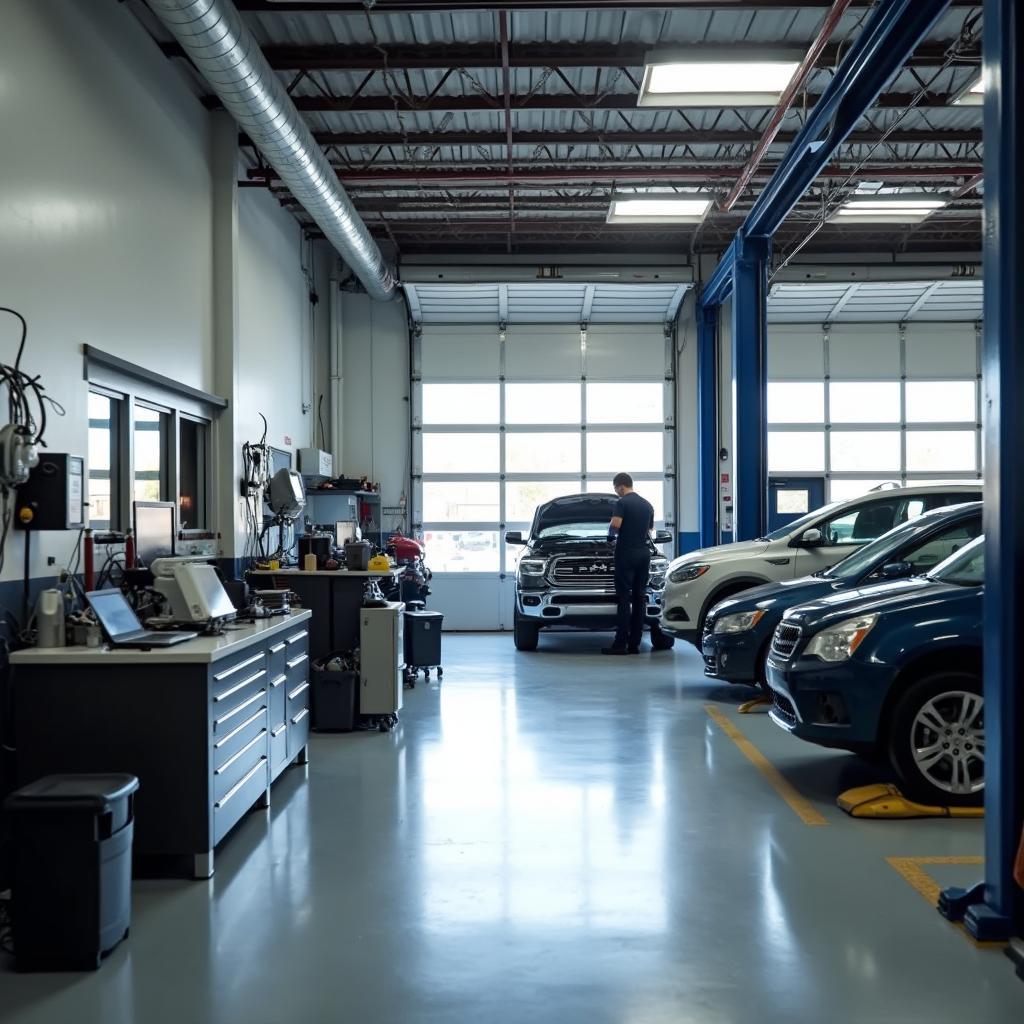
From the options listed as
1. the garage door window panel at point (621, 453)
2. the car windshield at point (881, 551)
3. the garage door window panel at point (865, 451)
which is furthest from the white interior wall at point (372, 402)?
the car windshield at point (881, 551)

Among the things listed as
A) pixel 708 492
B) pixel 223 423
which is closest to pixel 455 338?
pixel 708 492

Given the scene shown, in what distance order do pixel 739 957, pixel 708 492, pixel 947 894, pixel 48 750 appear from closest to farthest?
pixel 739 957
pixel 947 894
pixel 48 750
pixel 708 492

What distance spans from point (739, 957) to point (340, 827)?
222cm

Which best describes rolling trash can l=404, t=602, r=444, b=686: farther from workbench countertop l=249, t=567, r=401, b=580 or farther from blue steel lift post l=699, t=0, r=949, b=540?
blue steel lift post l=699, t=0, r=949, b=540

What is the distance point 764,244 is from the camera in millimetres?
11039

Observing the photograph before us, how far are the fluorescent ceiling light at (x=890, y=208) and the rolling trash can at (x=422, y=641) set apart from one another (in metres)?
6.45

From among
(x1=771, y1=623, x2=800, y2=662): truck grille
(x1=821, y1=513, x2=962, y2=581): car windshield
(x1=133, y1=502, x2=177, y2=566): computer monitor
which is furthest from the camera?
(x1=821, y1=513, x2=962, y2=581): car windshield

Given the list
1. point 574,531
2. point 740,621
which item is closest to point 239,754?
point 740,621

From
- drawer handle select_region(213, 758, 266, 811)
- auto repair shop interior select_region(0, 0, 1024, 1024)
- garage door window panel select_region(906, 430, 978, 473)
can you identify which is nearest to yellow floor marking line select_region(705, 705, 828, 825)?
auto repair shop interior select_region(0, 0, 1024, 1024)

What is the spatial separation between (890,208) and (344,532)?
6.92 meters

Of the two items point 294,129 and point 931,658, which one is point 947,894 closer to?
point 931,658

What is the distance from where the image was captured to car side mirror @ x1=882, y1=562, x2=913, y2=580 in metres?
6.71

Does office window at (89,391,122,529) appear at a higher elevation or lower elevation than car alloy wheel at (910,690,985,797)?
higher

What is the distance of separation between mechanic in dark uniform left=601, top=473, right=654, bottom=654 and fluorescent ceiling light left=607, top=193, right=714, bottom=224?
9.48 feet
